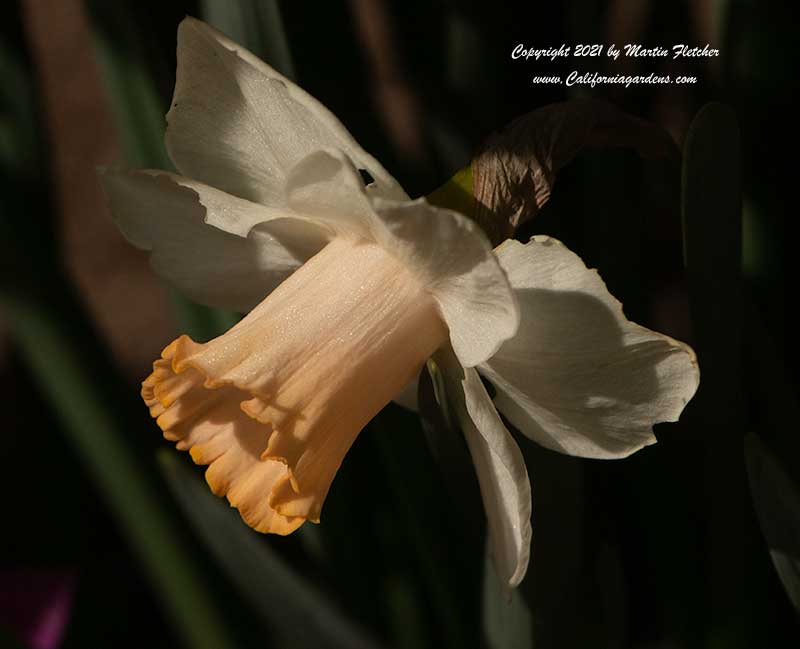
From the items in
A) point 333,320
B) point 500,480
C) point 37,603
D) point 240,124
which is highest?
point 240,124

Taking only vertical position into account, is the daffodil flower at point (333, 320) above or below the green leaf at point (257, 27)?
below

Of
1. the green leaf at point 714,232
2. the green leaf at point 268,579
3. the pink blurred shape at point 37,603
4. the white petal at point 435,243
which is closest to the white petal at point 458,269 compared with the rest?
the white petal at point 435,243

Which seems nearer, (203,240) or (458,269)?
(458,269)

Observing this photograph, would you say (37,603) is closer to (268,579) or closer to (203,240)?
(268,579)

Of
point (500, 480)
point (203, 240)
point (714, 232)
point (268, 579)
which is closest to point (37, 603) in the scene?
point (268, 579)

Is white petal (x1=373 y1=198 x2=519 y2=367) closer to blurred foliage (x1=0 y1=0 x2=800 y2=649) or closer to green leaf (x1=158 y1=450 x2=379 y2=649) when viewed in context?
blurred foliage (x1=0 y1=0 x2=800 y2=649)

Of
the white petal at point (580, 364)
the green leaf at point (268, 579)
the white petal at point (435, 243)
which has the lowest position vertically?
the green leaf at point (268, 579)

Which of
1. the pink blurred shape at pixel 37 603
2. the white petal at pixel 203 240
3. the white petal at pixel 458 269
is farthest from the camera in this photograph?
the pink blurred shape at pixel 37 603

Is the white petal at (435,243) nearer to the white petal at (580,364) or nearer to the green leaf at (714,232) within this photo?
the white petal at (580,364)

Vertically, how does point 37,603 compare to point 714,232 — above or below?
below
